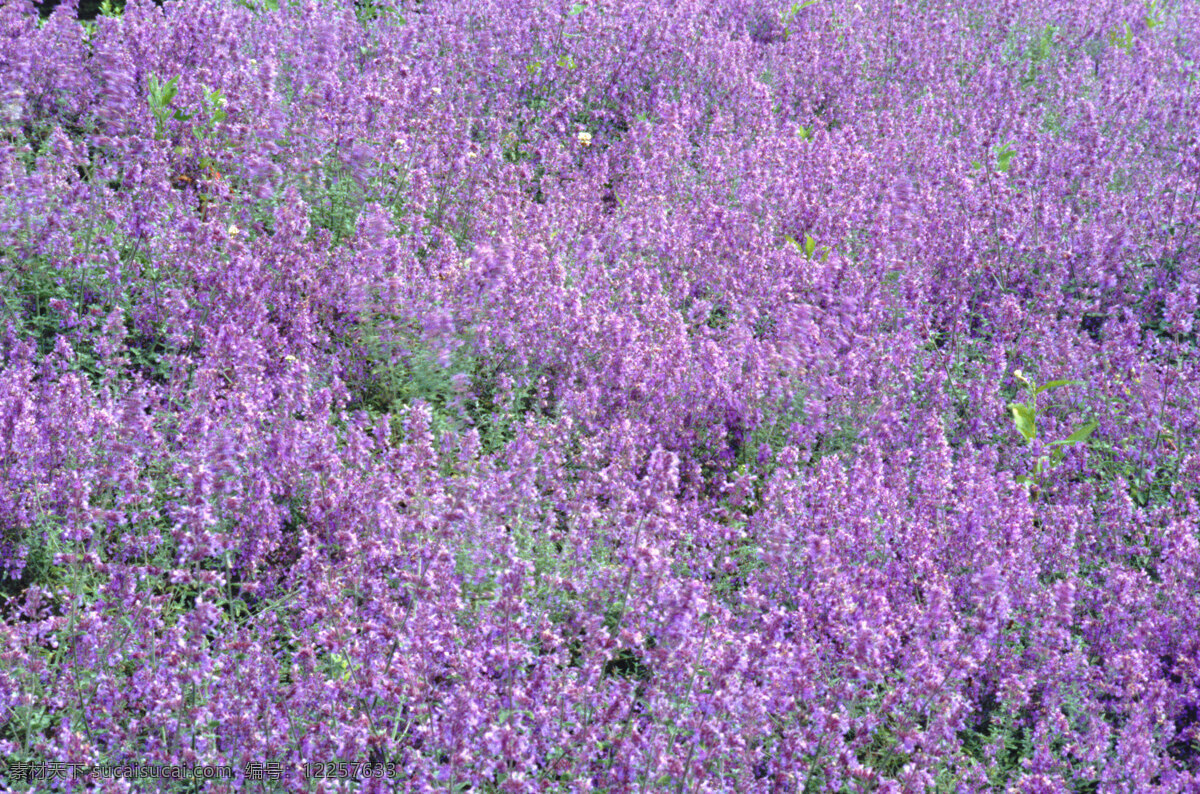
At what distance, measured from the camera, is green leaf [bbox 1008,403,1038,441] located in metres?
4.71

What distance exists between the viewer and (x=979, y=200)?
6230mm

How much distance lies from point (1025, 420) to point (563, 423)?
208 centimetres

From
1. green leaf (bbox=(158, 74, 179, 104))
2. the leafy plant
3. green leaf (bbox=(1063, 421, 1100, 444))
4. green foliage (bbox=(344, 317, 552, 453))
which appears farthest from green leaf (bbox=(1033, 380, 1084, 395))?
green leaf (bbox=(158, 74, 179, 104))

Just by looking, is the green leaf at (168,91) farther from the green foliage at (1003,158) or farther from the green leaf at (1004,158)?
the green leaf at (1004,158)

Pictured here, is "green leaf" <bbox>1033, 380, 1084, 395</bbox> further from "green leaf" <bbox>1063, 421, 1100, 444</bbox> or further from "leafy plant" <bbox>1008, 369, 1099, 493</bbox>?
"green leaf" <bbox>1063, 421, 1100, 444</bbox>

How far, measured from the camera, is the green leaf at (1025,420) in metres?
4.71

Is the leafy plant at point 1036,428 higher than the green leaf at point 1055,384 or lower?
lower

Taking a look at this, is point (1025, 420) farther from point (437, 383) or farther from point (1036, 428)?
point (437, 383)

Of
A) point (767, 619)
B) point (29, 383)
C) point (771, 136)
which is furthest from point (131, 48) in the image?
point (767, 619)

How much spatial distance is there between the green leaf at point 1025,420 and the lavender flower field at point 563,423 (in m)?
0.02

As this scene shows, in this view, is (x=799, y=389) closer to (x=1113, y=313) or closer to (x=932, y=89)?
(x=1113, y=313)

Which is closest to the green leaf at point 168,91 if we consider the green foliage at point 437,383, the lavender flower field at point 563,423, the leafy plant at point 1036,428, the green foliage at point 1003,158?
the lavender flower field at point 563,423

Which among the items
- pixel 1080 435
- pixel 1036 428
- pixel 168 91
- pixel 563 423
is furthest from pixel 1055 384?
pixel 168 91

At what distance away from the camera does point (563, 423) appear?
3992 mm
